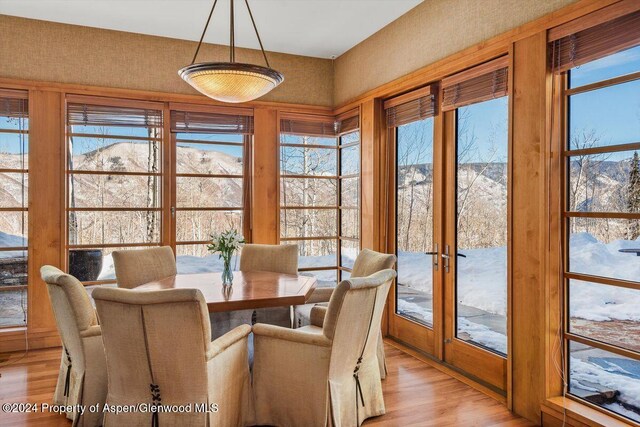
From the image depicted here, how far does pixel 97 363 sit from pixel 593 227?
2.95m

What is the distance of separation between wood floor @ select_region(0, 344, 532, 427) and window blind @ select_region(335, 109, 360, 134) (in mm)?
2442

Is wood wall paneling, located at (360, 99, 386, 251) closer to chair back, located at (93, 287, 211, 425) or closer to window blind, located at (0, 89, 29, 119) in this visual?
chair back, located at (93, 287, 211, 425)

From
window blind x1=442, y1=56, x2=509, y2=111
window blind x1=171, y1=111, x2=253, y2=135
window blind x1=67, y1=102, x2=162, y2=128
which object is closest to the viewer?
window blind x1=442, y1=56, x2=509, y2=111

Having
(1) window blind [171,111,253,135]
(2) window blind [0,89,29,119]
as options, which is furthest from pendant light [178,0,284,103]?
(2) window blind [0,89,29,119]

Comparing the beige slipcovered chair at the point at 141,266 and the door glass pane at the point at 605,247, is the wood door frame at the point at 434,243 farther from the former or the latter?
the beige slipcovered chair at the point at 141,266

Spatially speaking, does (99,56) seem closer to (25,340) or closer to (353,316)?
(25,340)

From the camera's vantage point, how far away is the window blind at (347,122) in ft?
16.4

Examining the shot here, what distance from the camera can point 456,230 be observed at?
373 cm

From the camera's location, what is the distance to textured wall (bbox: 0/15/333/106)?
13.9ft

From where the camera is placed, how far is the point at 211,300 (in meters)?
2.81

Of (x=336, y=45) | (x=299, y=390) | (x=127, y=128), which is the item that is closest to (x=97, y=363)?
(x=299, y=390)

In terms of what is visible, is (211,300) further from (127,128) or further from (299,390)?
(127,128)

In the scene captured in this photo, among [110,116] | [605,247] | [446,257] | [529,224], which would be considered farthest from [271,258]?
[605,247]

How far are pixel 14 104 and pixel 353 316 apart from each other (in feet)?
12.5
